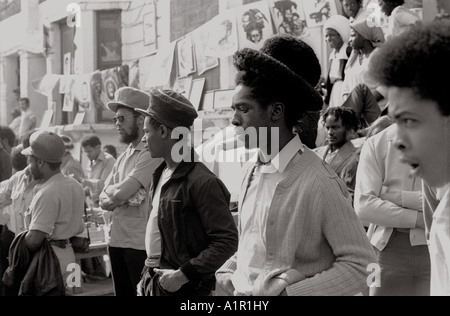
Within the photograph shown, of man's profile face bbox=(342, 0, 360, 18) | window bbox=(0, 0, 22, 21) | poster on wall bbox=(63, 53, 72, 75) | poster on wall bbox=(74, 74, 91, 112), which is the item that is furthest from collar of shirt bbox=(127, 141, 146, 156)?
window bbox=(0, 0, 22, 21)

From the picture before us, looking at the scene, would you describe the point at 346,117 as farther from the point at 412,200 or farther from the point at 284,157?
the point at 284,157

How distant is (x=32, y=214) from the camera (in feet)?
15.7

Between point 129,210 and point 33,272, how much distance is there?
793mm

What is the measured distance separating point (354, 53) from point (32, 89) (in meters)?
6.93

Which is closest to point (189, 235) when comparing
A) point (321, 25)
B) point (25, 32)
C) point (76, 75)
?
point (321, 25)

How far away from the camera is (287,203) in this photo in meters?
2.30

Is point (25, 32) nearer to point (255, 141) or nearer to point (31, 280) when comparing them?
point (31, 280)

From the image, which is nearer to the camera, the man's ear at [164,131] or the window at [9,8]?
the man's ear at [164,131]

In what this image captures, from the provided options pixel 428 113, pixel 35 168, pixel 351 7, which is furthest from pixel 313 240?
pixel 351 7

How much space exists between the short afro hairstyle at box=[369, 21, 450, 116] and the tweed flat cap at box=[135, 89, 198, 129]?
78.6 inches

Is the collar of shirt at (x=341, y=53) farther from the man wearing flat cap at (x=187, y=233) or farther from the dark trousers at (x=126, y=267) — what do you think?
the man wearing flat cap at (x=187, y=233)

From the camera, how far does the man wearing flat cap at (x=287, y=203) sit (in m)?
2.26

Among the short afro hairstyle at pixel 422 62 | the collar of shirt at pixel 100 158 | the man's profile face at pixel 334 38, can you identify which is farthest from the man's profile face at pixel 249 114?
the collar of shirt at pixel 100 158

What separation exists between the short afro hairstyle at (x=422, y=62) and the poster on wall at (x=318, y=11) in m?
5.35
